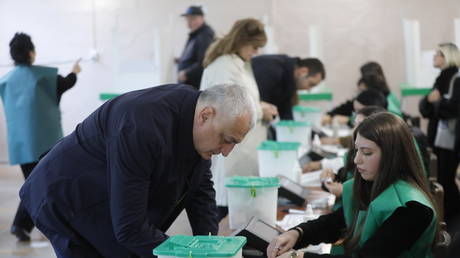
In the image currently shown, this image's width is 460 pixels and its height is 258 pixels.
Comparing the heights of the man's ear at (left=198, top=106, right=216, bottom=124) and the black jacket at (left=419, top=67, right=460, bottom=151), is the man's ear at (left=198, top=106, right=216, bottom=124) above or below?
above

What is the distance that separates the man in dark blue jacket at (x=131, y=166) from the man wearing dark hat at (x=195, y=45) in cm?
381

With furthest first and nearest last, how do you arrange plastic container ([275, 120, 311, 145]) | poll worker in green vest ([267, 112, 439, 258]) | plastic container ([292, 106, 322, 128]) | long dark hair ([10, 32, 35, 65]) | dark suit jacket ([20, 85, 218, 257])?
plastic container ([292, 106, 322, 128])
plastic container ([275, 120, 311, 145])
long dark hair ([10, 32, 35, 65])
poll worker in green vest ([267, 112, 439, 258])
dark suit jacket ([20, 85, 218, 257])

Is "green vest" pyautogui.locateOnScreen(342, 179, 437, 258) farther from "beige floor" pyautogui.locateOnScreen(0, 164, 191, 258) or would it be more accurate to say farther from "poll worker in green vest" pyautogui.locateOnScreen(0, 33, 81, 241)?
"poll worker in green vest" pyautogui.locateOnScreen(0, 33, 81, 241)

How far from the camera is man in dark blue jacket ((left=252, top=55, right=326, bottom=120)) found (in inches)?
149

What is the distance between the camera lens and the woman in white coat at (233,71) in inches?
121

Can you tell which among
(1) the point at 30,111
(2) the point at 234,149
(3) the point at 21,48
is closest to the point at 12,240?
(1) the point at 30,111

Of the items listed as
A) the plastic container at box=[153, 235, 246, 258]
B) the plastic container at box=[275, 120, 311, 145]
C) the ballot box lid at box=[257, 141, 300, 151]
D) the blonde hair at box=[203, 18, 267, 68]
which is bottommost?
the plastic container at box=[275, 120, 311, 145]

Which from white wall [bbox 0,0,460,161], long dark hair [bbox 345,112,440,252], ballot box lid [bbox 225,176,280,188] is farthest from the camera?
white wall [bbox 0,0,460,161]

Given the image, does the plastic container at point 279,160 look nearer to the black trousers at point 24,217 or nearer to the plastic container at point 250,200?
the plastic container at point 250,200

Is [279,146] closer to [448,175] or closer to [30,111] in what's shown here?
[30,111]

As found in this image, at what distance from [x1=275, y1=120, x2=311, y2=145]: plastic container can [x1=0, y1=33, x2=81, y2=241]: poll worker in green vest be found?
4.74ft

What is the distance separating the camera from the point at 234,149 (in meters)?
3.09

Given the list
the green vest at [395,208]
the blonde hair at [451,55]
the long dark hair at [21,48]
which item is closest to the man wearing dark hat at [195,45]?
the long dark hair at [21,48]

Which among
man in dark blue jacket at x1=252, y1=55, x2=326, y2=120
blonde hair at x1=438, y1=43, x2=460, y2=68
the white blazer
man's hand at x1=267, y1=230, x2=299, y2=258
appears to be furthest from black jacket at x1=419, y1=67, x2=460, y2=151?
man's hand at x1=267, y1=230, x2=299, y2=258
